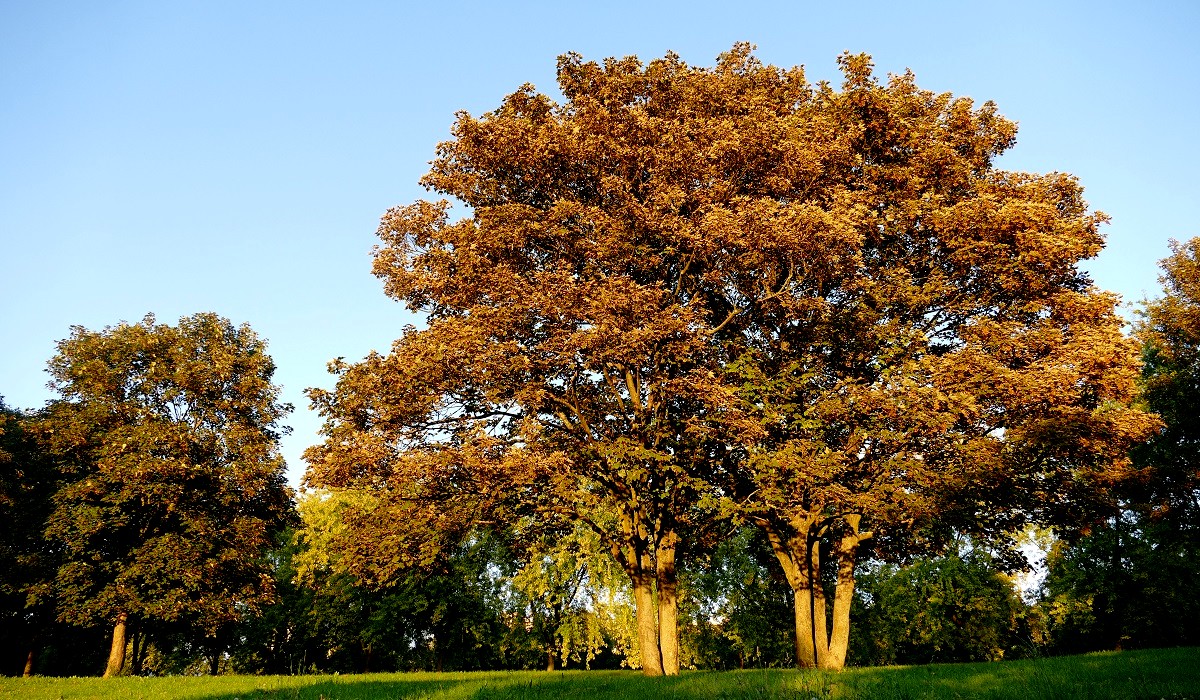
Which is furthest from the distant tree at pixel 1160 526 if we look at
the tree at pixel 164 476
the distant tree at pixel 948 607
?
the tree at pixel 164 476

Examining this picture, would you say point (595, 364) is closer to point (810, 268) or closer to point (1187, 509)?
point (810, 268)

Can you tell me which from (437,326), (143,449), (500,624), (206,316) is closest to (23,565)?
(143,449)

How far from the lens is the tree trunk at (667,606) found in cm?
2202

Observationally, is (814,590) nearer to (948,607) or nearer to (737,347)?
(737,347)

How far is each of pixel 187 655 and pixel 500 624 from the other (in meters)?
32.2

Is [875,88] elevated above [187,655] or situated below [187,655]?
above

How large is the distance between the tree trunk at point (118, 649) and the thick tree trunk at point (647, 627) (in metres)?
26.4

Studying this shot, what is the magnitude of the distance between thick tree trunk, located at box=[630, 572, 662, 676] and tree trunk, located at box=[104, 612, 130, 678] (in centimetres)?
2637

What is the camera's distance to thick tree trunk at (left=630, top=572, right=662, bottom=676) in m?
21.6

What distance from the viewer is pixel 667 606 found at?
23109 mm

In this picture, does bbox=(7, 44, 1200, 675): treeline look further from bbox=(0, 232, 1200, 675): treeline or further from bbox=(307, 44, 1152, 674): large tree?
bbox=(0, 232, 1200, 675): treeline

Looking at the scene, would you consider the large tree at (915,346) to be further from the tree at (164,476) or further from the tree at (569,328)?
the tree at (164,476)

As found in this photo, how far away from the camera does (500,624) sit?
5112 cm

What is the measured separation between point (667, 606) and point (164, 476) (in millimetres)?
25812
